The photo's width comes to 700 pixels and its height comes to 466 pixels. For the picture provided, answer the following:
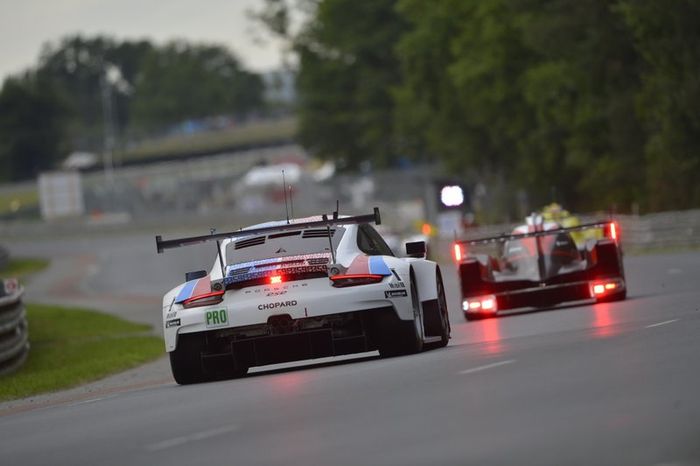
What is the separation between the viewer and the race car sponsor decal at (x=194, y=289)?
15375 mm

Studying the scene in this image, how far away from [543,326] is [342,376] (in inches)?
229

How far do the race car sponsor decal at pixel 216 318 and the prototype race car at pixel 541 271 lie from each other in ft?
27.2

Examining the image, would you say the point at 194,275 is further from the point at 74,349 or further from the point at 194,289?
the point at 74,349

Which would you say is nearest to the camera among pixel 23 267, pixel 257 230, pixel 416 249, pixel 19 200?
pixel 257 230

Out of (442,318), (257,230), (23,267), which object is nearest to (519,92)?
(23,267)

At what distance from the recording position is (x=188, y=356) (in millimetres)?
15461

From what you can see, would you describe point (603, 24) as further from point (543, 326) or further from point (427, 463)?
point (427, 463)

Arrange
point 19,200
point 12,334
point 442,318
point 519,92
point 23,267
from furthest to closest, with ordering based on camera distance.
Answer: point 19,200 → point 23,267 → point 519,92 → point 12,334 → point 442,318

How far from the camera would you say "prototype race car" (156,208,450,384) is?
1500 centimetres

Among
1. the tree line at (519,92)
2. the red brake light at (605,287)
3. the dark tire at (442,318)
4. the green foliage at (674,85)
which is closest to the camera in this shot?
the dark tire at (442,318)

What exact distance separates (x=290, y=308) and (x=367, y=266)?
813mm

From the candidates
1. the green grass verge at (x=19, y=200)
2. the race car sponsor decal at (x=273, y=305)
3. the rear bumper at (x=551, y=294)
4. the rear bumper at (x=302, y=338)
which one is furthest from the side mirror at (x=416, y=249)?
the green grass verge at (x=19, y=200)

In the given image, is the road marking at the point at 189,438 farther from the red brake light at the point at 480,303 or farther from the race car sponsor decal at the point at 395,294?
the red brake light at the point at 480,303

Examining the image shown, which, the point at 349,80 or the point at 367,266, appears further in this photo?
the point at 349,80
